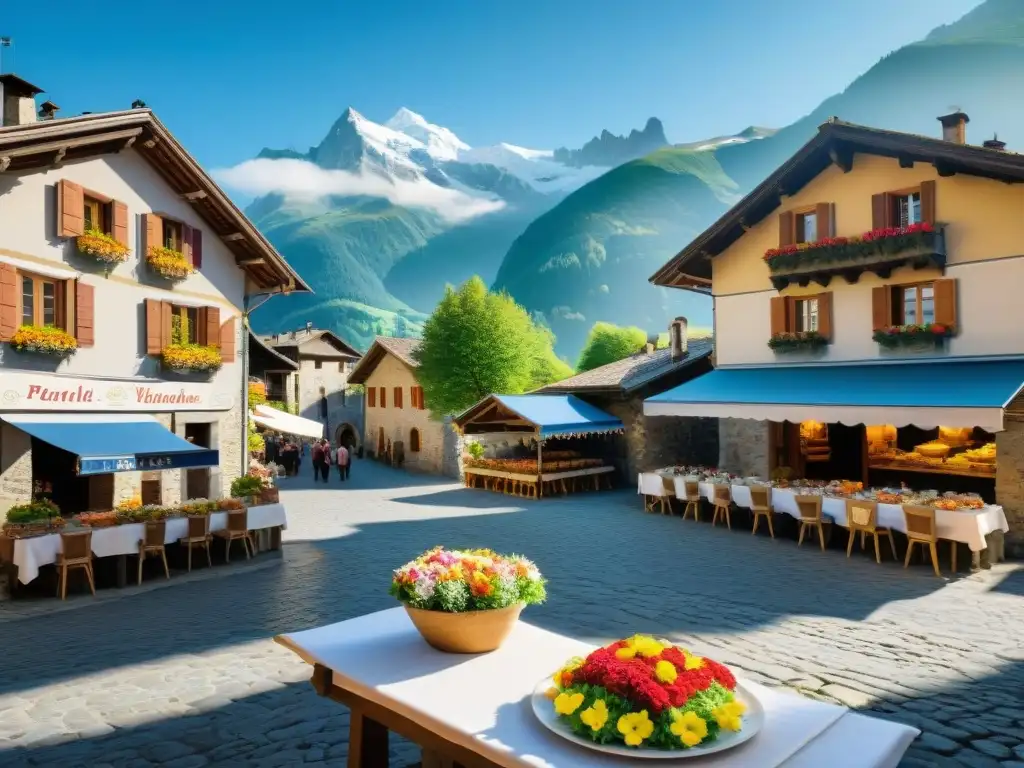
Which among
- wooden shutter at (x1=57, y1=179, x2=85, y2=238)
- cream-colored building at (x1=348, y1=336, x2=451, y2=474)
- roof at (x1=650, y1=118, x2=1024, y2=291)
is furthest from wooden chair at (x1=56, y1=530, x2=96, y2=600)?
cream-colored building at (x1=348, y1=336, x2=451, y2=474)

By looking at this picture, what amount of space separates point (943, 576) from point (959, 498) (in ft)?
5.87

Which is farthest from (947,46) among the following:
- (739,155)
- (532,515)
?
(532,515)

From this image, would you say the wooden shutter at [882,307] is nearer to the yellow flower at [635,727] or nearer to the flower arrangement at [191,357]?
the flower arrangement at [191,357]

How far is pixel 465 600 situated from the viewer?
12.4 ft

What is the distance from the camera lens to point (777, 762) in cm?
262

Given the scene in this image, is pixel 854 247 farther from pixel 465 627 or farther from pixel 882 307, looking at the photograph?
pixel 465 627

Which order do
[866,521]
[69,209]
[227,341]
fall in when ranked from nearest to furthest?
[866,521] < [69,209] < [227,341]

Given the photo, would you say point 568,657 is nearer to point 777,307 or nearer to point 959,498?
point 959,498

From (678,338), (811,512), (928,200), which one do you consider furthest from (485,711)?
(678,338)

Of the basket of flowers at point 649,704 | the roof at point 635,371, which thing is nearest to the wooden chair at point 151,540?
the basket of flowers at point 649,704

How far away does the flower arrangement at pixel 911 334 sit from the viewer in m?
13.9

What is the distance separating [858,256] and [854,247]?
0.20 metres

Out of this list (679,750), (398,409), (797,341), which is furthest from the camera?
(398,409)

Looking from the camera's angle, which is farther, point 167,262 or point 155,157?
point 155,157
